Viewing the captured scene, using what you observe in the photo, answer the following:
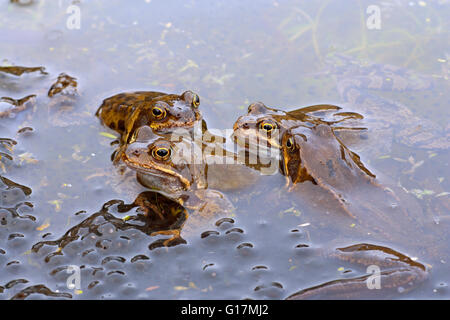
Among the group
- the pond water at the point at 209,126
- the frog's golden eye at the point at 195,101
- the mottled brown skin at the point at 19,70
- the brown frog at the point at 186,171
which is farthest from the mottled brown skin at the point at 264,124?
the mottled brown skin at the point at 19,70

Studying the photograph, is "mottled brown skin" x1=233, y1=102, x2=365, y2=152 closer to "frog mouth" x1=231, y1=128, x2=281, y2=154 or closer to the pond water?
"frog mouth" x1=231, y1=128, x2=281, y2=154

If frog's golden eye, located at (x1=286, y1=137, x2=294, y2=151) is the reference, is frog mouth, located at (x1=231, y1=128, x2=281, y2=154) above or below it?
above

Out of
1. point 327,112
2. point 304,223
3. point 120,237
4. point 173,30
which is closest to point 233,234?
point 304,223

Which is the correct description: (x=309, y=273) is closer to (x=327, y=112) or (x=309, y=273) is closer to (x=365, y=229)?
(x=365, y=229)

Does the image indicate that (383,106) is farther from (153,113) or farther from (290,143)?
(153,113)

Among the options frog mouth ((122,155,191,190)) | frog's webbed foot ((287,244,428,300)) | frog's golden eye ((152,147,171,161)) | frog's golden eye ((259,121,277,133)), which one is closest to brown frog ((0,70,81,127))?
frog mouth ((122,155,191,190))
